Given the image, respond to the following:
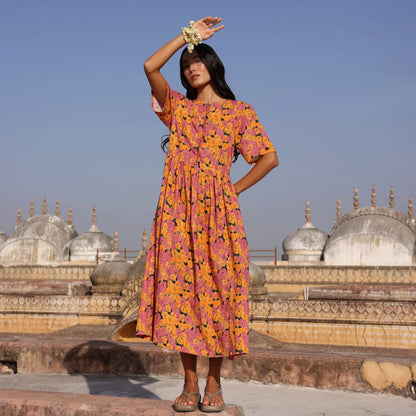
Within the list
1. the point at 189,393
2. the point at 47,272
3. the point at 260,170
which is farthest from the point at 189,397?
the point at 47,272

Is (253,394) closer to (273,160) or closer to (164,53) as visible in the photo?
(273,160)

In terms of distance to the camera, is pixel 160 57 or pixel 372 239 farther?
pixel 372 239

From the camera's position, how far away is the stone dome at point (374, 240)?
63.3 ft

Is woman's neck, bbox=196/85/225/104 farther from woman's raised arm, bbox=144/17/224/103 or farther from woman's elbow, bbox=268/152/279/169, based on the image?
woman's elbow, bbox=268/152/279/169

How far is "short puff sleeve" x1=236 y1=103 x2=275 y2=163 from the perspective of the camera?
9.02ft

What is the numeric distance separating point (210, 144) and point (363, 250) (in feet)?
59.0

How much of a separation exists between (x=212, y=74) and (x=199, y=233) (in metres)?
0.79

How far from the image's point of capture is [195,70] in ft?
9.16

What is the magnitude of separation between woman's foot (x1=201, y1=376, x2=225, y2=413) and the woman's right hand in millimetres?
1574

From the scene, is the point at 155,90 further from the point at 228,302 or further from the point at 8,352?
the point at 8,352

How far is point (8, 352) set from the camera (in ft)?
15.1

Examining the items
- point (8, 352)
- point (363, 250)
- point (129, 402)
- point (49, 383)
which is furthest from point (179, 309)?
point (363, 250)

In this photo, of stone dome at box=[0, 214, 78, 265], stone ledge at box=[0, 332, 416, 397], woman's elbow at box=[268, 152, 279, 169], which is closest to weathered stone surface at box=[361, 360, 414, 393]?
stone ledge at box=[0, 332, 416, 397]

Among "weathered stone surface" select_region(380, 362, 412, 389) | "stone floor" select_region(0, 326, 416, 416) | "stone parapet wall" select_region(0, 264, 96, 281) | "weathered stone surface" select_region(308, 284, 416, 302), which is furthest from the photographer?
"stone parapet wall" select_region(0, 264, 96, 281)
